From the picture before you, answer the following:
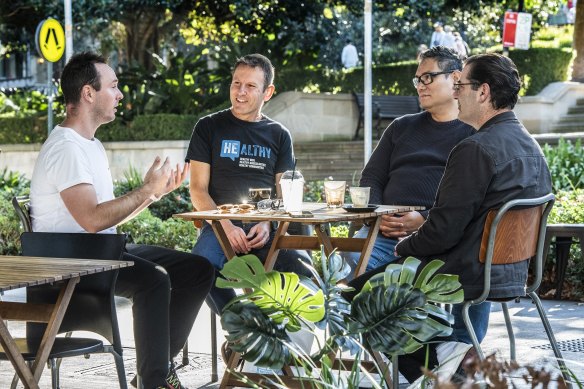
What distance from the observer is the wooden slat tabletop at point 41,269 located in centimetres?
336

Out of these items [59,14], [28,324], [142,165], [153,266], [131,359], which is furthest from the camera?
[59,14]

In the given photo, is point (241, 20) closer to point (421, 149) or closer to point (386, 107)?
point (386, 107)

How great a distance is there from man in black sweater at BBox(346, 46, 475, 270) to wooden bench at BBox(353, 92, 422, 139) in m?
15.0

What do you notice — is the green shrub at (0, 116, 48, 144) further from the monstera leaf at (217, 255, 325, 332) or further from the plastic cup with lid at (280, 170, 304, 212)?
the monstera leaf at (217, 255, 325, 332)

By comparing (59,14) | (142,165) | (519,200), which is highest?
(59,14)

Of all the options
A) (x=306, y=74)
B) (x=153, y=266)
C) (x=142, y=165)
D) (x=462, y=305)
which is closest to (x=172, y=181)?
(x=153, y=266)

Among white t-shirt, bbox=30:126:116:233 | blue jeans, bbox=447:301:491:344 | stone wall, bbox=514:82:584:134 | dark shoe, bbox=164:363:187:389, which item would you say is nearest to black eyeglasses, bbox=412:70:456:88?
blue jeans, bbox=447:301:491:344

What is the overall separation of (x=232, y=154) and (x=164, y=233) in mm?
4375

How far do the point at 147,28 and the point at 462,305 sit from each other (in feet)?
64.2

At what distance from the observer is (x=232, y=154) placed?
6.01 metres

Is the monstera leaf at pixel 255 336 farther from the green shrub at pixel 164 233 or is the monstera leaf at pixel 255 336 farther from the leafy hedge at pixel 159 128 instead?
the leafy hedge at pixel 159 128

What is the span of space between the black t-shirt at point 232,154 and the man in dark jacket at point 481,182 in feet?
5.08

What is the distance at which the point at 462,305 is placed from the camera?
4559 mm

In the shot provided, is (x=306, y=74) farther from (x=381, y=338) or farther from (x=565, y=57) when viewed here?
(x=381, y=338)
